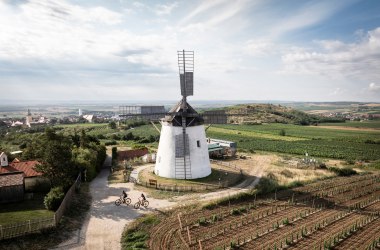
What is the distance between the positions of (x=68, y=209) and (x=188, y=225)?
10.0 m

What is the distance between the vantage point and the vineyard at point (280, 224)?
61.1 ft

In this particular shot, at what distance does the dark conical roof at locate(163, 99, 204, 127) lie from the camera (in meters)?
32.2

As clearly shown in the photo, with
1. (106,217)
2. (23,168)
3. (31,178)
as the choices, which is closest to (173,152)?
(106,217)

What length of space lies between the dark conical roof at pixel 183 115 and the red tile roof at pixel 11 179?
1517 cm

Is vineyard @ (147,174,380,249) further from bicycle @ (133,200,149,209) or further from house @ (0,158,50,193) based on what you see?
house @ (0,158,50,193)

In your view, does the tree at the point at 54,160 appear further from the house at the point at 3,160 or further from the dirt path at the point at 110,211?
the house at the point at 3,160

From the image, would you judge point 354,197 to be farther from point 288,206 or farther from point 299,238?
point 299,238

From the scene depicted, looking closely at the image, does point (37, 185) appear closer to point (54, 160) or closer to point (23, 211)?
point (54, 160)

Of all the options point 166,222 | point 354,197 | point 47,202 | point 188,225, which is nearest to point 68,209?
point 47,202

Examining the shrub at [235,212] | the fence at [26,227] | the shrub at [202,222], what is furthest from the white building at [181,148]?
the fence at [26,227]

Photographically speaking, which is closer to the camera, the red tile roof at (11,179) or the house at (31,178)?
the red tile roof at (11,179)

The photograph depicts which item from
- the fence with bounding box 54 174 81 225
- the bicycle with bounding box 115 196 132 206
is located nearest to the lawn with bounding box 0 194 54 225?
the fence with bounding box 54 174 81 225

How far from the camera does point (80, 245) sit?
1823 cm

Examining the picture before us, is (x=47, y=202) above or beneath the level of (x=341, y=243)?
above
